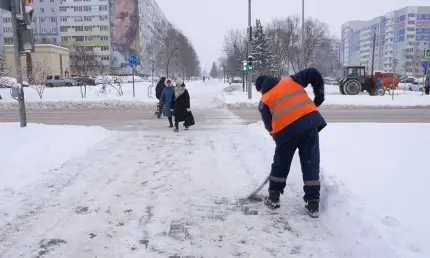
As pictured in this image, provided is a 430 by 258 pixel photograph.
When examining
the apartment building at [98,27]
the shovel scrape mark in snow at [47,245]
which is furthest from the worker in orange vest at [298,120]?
the apartment building at [98,27]

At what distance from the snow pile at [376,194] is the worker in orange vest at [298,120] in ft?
1.28

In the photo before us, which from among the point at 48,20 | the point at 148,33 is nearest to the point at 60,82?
the point at 48,20

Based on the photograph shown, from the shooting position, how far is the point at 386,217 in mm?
3602

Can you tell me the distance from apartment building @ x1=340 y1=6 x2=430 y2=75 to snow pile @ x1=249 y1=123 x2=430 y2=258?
101 m

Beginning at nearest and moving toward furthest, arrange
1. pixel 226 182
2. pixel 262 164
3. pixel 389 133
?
1. pixel 226 182
2. pixel 262 164
3. pixel 389 133

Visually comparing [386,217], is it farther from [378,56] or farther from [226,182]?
[378,56]

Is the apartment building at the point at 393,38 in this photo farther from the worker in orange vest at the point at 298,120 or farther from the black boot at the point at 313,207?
the black boot at the point at 313,207

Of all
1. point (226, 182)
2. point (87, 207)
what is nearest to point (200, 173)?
point (226, 182)

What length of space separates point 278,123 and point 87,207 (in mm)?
2565

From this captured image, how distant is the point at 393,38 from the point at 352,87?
391 ft

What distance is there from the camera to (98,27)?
359ft

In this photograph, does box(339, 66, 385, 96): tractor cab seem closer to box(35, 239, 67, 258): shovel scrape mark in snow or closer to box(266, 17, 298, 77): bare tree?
box(266, 17, 298, 77): bare tree

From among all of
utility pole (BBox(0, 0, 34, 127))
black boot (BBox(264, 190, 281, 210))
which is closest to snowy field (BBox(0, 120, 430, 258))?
black boot (BBox(264, 190, 281, 210))

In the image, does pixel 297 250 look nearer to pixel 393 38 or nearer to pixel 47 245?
pixel 47 245
